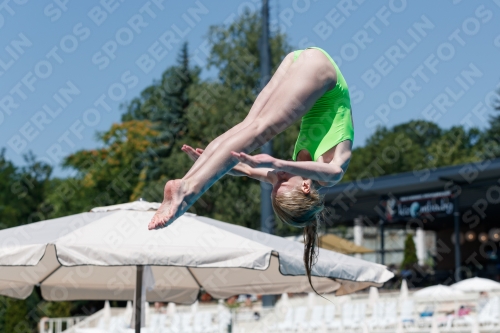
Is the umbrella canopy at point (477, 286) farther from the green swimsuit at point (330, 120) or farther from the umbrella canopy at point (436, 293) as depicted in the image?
the green swimsuit at point (330, 120)

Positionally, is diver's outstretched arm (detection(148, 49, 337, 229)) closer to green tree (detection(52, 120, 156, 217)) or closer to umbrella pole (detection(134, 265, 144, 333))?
umbrella pole (detection(134, 265, 144, 333))

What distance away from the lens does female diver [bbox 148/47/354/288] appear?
142 inches

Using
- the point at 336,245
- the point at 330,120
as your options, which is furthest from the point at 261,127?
the point at 336,245

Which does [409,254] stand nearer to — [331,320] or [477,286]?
[477,286]

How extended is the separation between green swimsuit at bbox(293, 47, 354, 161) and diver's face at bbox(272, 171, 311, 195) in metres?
0.21

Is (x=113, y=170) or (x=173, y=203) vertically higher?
(x=113, y=170)

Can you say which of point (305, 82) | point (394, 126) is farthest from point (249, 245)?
point (394, 126)

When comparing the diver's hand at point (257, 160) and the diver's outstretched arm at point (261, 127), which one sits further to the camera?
the diver's outstretched arm at point (261, 127)

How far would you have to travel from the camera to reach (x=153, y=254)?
661cm

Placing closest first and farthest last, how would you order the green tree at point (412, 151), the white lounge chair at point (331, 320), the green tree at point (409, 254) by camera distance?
the white lounge chair at point (331, 320) < the green tree at point (409, 254) < the green tree at point (412, 151)

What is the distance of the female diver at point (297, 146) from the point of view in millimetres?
3605

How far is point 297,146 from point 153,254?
9.16 feet

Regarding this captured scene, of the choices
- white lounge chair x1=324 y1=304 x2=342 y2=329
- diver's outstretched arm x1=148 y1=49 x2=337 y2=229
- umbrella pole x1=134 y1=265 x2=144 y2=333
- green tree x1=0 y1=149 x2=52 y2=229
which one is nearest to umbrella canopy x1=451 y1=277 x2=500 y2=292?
white lounge chair x1=324 y1=304 x2=342 y2=329

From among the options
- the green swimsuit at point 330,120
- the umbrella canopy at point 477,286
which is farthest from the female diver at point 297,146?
the umbrella canopy at point 477,286
